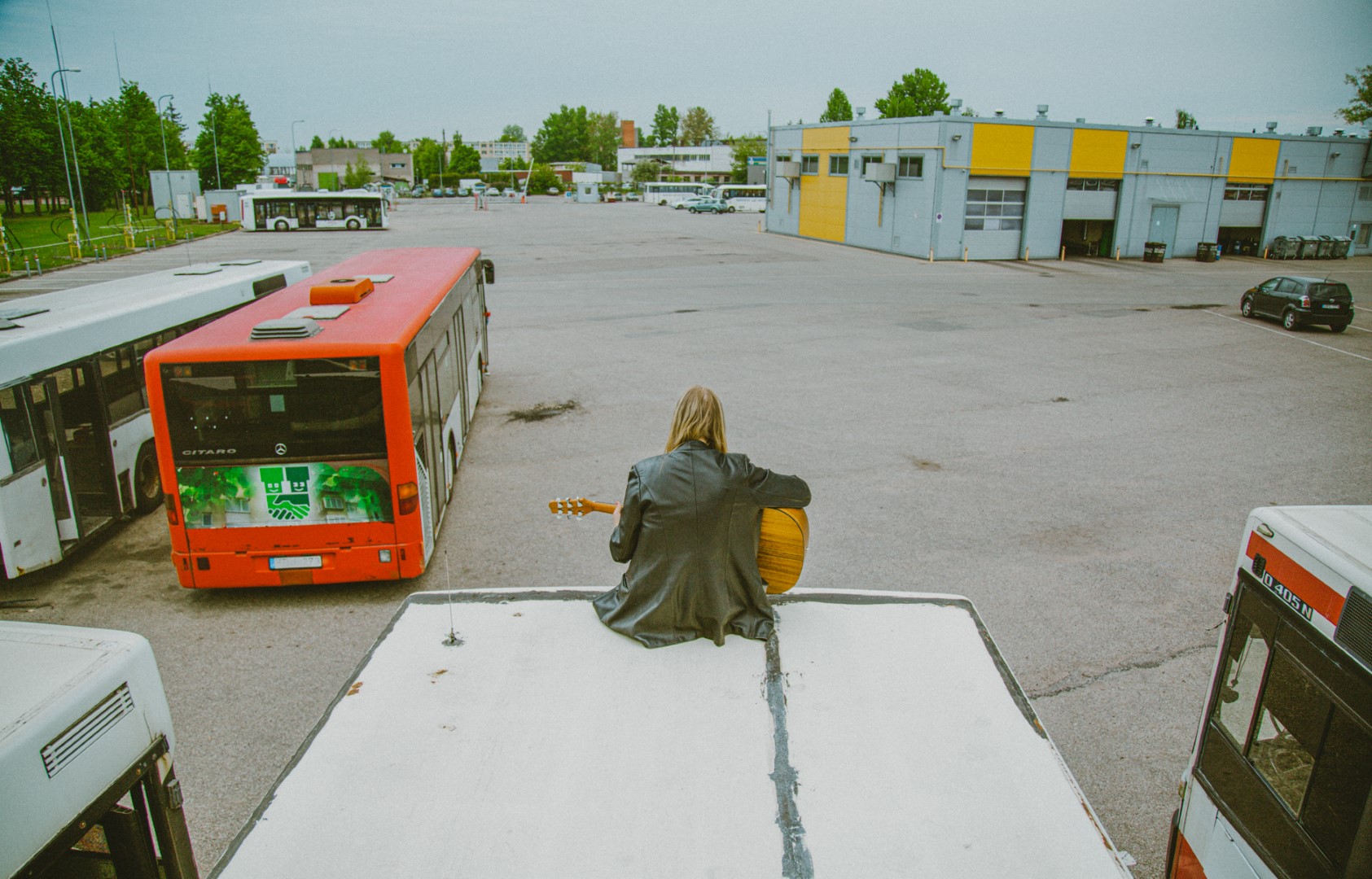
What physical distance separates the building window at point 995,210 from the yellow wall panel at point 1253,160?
12674 mm

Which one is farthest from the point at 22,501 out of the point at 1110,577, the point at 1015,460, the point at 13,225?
the point at 13,225

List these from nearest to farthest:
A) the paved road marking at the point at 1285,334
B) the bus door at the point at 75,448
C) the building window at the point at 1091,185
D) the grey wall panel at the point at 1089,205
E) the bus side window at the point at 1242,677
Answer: the bus side window at the point at 1242,677
the bus door at the point at 75,448
the paved road marking at the point at 1285,334
the building window at the point at 1091,185
the grey wall panel at the point at 1089,205

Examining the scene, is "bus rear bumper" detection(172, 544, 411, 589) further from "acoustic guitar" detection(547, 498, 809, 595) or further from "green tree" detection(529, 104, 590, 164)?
"green tree" detection(529, 104, 590, 164)

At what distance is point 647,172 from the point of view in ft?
398

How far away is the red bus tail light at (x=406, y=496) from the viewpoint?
24.9 ft

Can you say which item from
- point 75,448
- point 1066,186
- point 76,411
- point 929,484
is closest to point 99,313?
point 76,411

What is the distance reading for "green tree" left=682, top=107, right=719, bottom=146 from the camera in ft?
536

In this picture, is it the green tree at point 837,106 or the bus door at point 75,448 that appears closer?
the bus door at point 75,448

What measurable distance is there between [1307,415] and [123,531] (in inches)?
698

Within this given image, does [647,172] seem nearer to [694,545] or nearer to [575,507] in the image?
[575,507]

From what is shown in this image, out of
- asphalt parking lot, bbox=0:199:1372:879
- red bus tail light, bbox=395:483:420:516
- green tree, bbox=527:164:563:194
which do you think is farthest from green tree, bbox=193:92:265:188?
red bus tail light, bbox=395:483:420:516

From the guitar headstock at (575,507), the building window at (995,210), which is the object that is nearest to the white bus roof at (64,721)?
the guitar headstock at (575,507)

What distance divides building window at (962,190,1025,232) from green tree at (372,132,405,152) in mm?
160216

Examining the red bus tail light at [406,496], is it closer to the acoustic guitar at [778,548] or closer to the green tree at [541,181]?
the acoustic guitar at [778,548]
